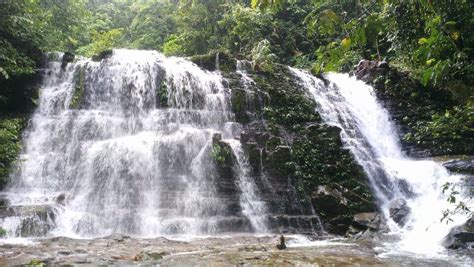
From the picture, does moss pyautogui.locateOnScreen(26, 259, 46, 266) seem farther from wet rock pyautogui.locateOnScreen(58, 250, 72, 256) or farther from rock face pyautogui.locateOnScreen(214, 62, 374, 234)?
rock face pyautogui.locateOnScreen(214, 62, 374, 234)

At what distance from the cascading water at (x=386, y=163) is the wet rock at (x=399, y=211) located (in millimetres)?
113

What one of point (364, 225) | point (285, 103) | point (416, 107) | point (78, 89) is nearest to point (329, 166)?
point (364, 225)

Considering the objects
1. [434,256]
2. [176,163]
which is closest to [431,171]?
[434,256]

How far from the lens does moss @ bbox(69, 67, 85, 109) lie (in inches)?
537

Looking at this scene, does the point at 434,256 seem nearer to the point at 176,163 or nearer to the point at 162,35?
the point at 176,163

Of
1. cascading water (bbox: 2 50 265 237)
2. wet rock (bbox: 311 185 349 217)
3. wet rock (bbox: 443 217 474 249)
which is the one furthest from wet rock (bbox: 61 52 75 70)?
wet rock (bbox: 443 217 474 249)

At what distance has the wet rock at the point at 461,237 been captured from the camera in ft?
26.8

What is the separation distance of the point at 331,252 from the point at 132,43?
23572 millimetres

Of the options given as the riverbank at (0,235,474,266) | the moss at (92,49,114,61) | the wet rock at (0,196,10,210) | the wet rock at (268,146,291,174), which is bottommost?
the riverbank at (0,235,474,266)

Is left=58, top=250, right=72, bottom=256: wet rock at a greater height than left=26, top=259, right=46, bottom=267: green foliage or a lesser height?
greater

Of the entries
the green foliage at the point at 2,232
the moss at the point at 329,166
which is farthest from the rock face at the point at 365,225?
the green foliage at the point at 2,232

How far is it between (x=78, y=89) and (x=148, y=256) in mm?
9033

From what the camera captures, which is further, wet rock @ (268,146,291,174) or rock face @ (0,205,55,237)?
wet rock @ (268,146,291,174)

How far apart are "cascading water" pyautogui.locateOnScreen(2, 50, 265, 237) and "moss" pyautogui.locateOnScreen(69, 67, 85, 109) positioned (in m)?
0.04
